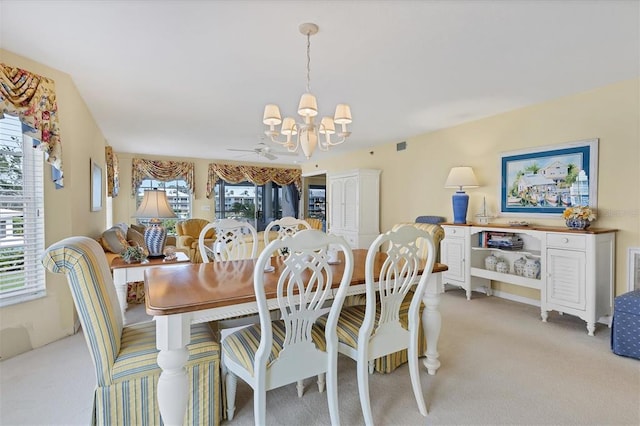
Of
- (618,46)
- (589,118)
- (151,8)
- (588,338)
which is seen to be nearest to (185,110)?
(151,8)

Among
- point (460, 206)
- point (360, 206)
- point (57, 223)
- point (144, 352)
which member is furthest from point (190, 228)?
point (144, 352)

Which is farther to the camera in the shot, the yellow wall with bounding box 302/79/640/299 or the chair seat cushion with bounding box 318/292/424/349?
the yellow wall with bounding box 302/79/640/299

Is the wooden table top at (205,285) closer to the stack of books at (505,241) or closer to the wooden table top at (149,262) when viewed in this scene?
the wooden table top at (149,262)

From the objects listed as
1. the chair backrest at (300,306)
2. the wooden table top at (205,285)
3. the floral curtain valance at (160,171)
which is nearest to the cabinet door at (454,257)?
the wooden table top at (205,285)

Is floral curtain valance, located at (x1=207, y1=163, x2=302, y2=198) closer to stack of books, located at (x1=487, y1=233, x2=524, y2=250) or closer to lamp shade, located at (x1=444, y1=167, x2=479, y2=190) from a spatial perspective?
lamp shade, located at (x1=444, y1=167, x2=479, y2=190)

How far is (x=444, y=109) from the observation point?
13.1 ft

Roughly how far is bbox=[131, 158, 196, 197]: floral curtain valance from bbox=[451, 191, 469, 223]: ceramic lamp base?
19.6 ft

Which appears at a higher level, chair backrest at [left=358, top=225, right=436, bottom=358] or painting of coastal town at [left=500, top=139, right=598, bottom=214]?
painting of coastal town at [left=500, top=139, right=598, bottom=214]

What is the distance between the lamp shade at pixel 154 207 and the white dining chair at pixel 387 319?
7.30 ft

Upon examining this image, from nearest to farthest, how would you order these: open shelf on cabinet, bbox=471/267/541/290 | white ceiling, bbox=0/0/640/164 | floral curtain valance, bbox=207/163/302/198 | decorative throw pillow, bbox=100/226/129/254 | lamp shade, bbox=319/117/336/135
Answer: white ceiling, bbox=0/0/640/164 < lamp shade, bbox=319/117/336/135 < open shelf on cabinet, bbox=471/267/541/290 < decorative throw pillow, bbox=100/226/129/254 < floral curtain valance, bbox=207/163/302/198

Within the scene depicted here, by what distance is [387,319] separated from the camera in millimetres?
1889

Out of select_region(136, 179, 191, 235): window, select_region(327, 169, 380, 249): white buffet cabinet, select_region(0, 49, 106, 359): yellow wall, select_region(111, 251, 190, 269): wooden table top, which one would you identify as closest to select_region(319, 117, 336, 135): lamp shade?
select_region(111, 251, 190, 269): wooden table top

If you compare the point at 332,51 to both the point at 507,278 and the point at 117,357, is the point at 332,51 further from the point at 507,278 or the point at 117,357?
the point at 507,278

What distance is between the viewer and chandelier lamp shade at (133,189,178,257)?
3.16 m
